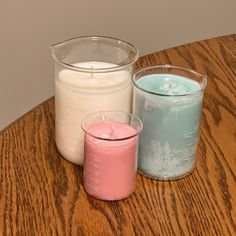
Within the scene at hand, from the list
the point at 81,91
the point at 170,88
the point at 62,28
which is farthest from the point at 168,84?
the point at 62,28

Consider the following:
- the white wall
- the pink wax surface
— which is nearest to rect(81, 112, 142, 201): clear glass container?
the pink wax surface

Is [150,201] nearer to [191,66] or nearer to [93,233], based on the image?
[93,233]

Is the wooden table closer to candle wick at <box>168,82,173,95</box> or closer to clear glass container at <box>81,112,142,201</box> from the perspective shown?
clear glass container at <box>81,112,142,201</box>

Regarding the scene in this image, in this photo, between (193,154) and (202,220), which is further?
(193,154)

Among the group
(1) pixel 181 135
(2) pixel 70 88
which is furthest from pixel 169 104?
(2) pixel 70 88

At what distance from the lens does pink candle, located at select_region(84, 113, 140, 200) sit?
0.82 meters

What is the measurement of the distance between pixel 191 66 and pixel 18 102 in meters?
0.78

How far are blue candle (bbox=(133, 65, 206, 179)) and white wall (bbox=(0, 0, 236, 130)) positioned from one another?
3.04 ft

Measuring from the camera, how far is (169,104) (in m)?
0.86

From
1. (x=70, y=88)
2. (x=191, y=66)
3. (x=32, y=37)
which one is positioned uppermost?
(x=70, y=88)

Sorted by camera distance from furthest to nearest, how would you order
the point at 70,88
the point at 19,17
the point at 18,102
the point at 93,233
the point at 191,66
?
the point at 18,102 → the point at 19,17 → the point at 191,66 → the point at 70,88 → the point at 93,233

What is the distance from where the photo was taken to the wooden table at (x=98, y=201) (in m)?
0.81

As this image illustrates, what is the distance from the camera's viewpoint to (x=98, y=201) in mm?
864

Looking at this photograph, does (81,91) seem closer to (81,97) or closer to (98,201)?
(81,97)
